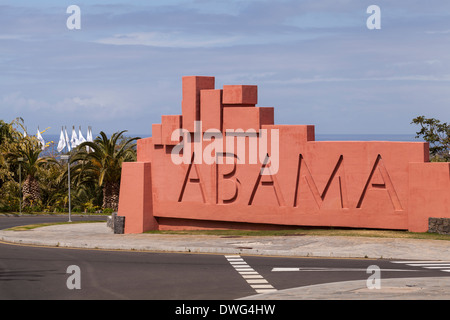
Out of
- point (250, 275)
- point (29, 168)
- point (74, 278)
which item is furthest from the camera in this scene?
point (29, 168)

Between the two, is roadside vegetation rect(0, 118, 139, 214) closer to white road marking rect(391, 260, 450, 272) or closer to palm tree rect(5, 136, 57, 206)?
palm tree rect(5, 136, 57, 206)

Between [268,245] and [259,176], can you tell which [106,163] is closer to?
[259,176]

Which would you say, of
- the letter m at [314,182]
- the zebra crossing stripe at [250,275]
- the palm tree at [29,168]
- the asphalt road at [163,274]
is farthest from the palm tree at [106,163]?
the zebra crossing stripe at [250,275]

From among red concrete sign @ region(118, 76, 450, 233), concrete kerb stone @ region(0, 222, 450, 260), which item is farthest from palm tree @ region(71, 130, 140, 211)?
concrete kerb stone @ region(0, 222, 450, 260)

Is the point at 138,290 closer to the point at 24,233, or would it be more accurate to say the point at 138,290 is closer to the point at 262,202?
the point at 262,202

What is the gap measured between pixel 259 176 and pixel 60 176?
31.8 meters

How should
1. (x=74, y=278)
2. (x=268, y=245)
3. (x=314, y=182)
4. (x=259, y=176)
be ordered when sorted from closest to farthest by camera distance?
(x=74, y=278)
(x=268, y=245)
(x=314, y=182)
(x=259, y=176)

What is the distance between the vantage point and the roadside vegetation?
52469 mm

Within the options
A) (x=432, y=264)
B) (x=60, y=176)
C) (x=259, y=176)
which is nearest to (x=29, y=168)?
(x=60, y=176)

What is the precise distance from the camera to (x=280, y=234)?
95.2 ft

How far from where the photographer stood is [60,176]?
5894 cm
